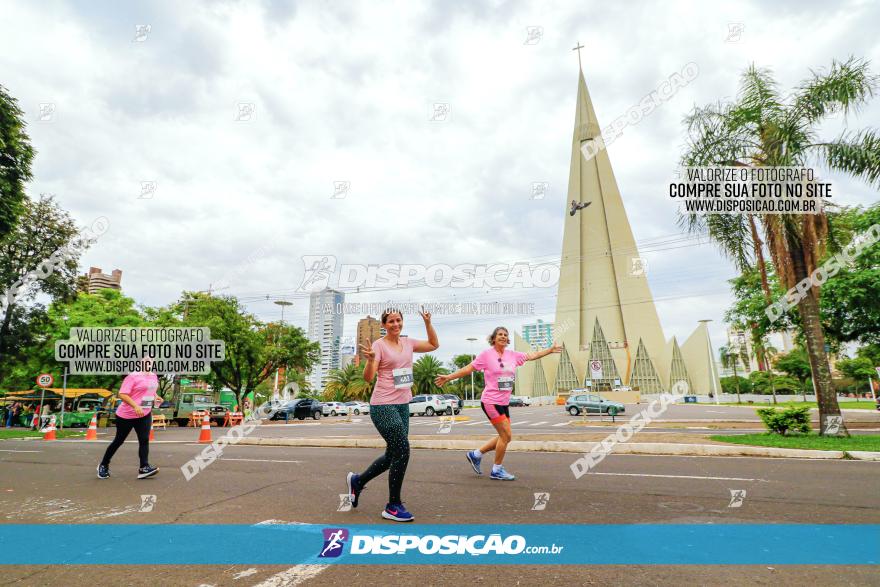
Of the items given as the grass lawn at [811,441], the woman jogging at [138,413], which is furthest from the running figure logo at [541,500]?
the grass lawn at [811,441]

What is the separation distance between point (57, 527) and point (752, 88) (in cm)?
1577

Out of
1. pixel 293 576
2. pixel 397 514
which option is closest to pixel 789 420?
pixel 397 514

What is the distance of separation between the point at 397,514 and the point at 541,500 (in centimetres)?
168

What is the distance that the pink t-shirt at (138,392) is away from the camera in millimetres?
6633

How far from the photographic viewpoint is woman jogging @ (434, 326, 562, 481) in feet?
20.5

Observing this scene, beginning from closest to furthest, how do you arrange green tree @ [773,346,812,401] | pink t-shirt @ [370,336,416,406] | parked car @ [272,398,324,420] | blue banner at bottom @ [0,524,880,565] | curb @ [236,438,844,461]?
blue banner at bottom @ [0,524,880,565], pink t-shirt @ [370,336,416,406], curb @ [236,438,844,461], parked car @ [272,398,324,420], green tree @ [773,346,812,401]

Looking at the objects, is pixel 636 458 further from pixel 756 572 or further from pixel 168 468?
pixel 168 468

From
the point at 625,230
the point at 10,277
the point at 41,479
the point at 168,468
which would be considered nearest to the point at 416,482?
the point at 168,468

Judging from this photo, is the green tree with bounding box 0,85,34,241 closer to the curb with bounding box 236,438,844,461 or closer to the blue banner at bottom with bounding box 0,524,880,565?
the curb with bounding box 236,438,844,461

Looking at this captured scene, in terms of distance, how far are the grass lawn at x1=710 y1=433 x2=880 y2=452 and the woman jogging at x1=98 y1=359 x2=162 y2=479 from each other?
11438 millimetres

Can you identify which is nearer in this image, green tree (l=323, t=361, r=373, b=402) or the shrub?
the shrub

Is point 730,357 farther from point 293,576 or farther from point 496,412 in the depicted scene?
point 293,576

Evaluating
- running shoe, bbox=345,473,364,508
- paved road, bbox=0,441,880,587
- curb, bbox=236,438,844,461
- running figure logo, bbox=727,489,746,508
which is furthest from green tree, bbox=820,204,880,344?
running shoe, bbox=345,473,364,508

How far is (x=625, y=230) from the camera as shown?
72938 millimetres
